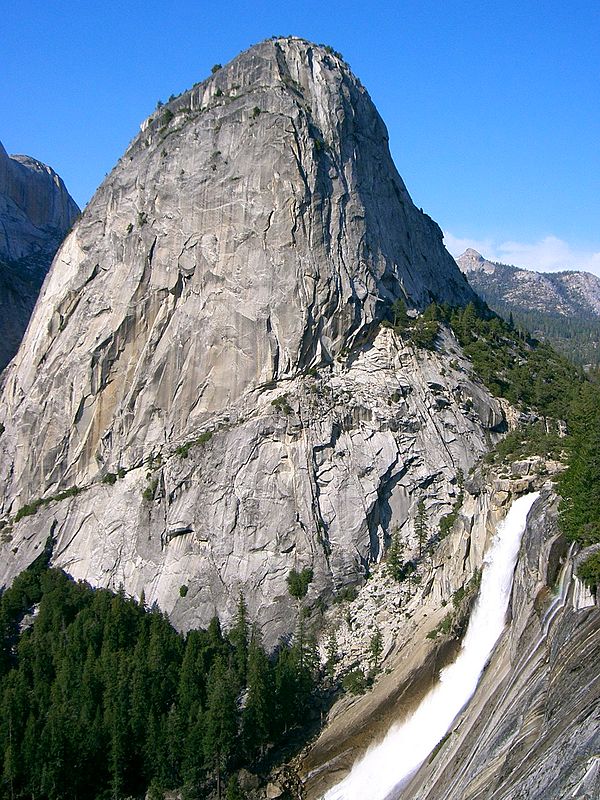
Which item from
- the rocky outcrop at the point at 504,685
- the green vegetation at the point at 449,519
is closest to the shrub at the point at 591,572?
the rocky outcrop at the point at 504,685

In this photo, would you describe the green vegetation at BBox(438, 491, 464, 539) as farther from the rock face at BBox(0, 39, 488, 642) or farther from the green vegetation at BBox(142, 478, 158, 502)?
the green vegetation at BBox(142, 478, 158, 502)

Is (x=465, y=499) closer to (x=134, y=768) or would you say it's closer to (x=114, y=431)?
(x=134, y=768)

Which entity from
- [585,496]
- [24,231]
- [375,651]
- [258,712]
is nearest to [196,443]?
[375,651]

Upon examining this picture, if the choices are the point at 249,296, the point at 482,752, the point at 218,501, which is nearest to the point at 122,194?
the point at 249,296

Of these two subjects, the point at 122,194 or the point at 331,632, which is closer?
the point at 331,632

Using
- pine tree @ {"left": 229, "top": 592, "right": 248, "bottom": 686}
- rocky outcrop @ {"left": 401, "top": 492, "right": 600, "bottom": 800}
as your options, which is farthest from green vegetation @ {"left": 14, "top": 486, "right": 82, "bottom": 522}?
rocky outcrop @ {"left": 401, "top": 492, "right": 600, "bottom": 800}

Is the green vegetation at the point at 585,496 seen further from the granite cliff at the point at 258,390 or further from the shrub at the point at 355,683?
the shrub at the point at 355,683

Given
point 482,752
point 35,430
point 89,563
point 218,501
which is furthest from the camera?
point 35,430
